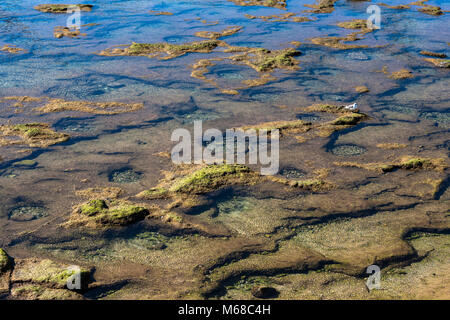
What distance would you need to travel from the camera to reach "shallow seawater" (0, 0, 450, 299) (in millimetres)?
3152

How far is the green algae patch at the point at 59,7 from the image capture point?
11.0m

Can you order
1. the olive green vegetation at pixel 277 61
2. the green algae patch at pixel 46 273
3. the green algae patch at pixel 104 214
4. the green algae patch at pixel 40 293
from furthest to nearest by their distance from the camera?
the olive green vegetation at pixel 277 61
the green algae patch at pixel 104 214
the green algae patch at pixel 46 273
the green algae patch at pixel 40 293

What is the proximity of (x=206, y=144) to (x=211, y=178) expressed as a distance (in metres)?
0.82

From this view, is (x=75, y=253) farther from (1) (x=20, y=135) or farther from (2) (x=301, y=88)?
(2) (x=301, y=88)

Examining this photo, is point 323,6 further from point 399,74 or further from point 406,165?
point 406,165

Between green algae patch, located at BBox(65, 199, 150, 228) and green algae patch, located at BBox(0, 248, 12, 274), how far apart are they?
541 mm

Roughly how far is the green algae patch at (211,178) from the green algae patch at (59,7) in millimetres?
9146

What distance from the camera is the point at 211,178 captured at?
13.2 ft

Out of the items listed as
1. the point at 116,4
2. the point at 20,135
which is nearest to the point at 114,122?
the point at 20,135

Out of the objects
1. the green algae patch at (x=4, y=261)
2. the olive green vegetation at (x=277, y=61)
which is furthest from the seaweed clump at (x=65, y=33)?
the green algae patch at (x=4, y=261)

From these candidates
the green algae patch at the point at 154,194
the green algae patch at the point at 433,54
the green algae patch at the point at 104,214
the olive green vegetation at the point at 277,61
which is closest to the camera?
the green algae patch at the point at 104,214

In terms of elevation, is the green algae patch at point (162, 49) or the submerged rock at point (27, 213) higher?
the green algae patch at point (162, 49)

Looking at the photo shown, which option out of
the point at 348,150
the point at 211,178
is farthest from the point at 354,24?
the point at 211,178

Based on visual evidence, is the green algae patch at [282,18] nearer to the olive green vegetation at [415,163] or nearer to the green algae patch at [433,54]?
the green algae patch at [433,54]
